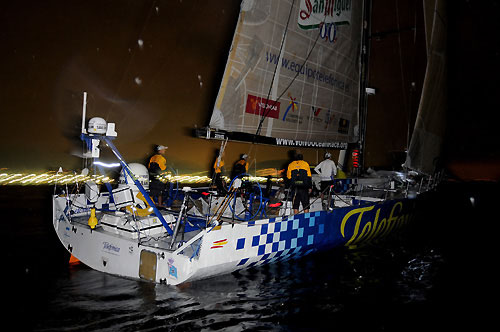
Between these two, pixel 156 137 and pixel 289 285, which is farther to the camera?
A: pixel 156 137

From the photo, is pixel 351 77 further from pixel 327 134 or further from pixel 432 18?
pixel 432 18

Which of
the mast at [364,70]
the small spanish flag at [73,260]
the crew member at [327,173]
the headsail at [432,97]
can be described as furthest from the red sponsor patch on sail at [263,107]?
the headsail at [432,97]

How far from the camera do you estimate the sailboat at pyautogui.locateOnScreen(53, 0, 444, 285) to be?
4867 mm

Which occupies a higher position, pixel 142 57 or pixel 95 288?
pixel 142 57

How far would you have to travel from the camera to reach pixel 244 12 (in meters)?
6.50

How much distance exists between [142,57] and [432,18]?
10.2 m

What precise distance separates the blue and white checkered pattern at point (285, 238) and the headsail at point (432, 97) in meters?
6.19

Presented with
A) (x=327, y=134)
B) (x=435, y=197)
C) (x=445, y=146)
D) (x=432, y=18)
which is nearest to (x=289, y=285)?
(x=327, y=134)

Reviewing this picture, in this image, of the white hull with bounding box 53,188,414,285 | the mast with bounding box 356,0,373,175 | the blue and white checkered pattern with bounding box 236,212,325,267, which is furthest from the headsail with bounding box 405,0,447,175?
the blue and white checkered pattern with bounding box 236,212,325,267

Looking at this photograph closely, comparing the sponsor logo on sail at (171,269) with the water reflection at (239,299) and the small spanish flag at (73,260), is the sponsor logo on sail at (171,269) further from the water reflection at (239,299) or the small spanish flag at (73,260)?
the small spanish flag at (73,260)

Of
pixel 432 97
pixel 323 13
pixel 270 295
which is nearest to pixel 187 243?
Result: pixel 270 295

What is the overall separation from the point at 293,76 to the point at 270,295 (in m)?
4.54

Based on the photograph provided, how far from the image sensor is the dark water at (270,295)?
410cm

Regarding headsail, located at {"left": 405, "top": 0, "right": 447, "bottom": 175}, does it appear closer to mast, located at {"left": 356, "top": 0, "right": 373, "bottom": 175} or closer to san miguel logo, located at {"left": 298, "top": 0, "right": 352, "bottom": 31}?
mast, located at {"left": 356, "top": 0, "right": 373, "bottom": 175}
